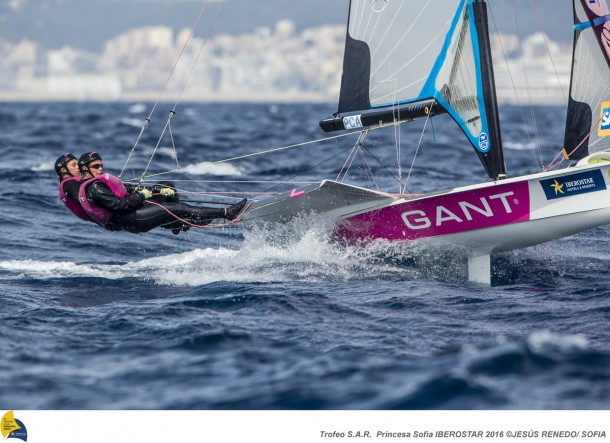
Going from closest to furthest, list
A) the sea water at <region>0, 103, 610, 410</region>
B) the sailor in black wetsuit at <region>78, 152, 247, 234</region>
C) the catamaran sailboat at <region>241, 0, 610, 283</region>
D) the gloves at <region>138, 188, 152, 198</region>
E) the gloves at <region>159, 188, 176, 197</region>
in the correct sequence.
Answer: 1. the sea water at <region>0, 103, 610, 410</region>
2. the catamaran sailboat at <region>241, 0, 610, 283</region>
3. the sailor in black wetsuit at <region>78, 152, 247, 234</region>
4. the gloves at <region>138, 188, 152, 198</region>
5. the gloves at <region>159, 188, 176, 197</region>

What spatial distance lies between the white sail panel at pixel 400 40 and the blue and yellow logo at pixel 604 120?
1341 millimetres

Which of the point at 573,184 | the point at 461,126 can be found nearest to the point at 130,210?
the point at 461,126

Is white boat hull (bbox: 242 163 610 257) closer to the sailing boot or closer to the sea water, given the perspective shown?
the sailing boot

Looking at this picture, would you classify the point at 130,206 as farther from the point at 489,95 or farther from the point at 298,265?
the point at 489,95

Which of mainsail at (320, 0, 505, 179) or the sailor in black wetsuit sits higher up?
mainsail at (320, 0, 505, 179)

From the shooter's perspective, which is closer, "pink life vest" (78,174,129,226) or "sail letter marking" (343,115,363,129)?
"pink life vest" (78,174,129,226)

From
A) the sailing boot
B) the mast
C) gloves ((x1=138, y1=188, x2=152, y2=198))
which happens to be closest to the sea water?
the sailing boot

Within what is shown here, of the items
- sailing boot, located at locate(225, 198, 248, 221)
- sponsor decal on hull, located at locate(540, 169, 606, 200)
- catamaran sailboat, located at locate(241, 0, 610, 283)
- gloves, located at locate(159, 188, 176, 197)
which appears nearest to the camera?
sponsor decal on hull, located at locate(540, 169, 606, 200)

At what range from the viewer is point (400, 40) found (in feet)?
25.2

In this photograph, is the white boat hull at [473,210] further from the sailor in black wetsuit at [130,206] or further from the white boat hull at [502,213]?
the sailor in black wetsuit at [130,206]

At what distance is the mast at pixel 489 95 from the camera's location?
7.17 meters

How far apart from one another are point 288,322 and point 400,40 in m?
2.97
